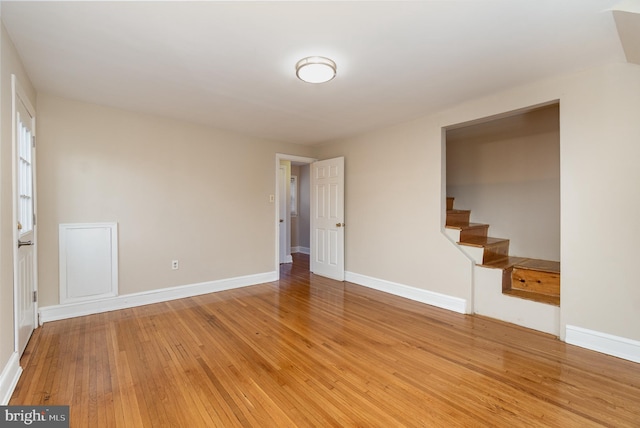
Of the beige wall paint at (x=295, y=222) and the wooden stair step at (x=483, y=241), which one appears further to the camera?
the beige wall paint at (x=295, y=222)

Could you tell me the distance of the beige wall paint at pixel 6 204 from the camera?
1.76m

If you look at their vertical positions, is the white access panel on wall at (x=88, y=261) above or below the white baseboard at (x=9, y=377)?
above

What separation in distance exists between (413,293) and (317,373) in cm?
212

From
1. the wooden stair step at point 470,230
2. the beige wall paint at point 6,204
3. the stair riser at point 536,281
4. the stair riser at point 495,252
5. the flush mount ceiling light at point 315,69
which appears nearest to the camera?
the beige wall paint at point 6,204

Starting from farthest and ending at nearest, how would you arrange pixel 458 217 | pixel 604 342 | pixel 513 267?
1. pixel 458 217
2. pixel 513 267
3. pixel 604 342

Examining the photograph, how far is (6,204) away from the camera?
1839mm

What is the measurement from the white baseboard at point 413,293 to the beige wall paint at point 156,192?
1480 millimetres

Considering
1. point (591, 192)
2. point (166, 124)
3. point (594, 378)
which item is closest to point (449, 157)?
point (591, 192)

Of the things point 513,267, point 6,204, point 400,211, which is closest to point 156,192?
point 6,204

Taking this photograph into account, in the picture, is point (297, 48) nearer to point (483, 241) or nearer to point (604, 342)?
point (483, 241)

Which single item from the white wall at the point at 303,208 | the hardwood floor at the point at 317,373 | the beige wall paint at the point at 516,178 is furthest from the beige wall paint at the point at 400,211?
the white wall at the point at 303,208

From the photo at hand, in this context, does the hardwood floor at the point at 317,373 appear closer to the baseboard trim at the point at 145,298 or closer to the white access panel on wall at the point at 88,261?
the baseboard trim at the point at 145,298

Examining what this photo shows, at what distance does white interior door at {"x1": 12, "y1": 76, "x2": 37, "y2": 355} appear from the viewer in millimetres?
2068

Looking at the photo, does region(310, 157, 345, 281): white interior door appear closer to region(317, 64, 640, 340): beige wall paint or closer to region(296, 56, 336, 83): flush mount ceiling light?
region(317, 64, 640, 340): beige wall paint
